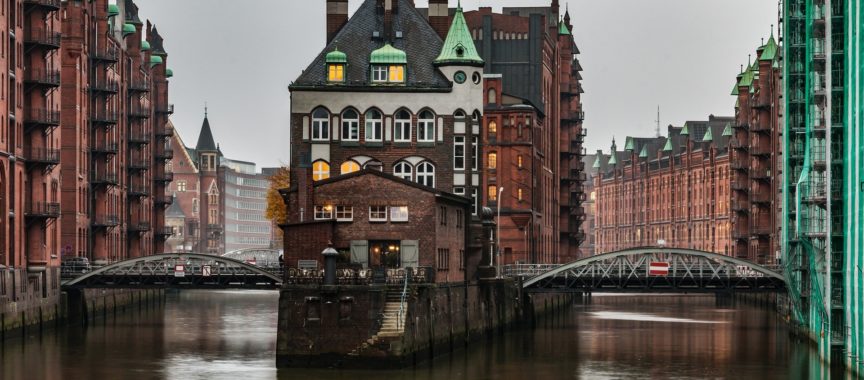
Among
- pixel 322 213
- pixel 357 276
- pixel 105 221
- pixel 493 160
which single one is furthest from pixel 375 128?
pixel 105 221

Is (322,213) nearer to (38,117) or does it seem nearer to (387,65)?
(387,65)

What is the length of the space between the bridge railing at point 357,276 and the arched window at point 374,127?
17.4 meters

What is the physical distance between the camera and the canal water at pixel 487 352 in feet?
235

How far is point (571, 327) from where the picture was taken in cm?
11138

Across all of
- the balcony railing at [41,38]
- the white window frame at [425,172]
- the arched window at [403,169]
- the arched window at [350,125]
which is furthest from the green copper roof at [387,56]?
the balcony railing at [41,38]

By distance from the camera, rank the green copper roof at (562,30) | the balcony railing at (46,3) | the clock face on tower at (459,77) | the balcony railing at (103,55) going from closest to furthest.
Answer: the clock face on tower at (459,77) → the balcony railing at (46,3) → the balcony railing at (103,55) → the green copper roof at (562,30)

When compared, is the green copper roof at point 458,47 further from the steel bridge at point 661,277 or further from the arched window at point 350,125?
the steel bridge at point 661,277

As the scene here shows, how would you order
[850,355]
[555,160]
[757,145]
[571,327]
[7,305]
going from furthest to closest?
[555,160] → [757,145] → [571,327] → [7,305] → [850,355]

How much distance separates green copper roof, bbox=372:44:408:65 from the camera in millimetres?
90938

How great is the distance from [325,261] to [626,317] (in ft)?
199

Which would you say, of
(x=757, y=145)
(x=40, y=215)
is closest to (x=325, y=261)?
(x=40, y=215)

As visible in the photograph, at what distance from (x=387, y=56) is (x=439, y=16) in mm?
11368

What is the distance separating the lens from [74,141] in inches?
4646

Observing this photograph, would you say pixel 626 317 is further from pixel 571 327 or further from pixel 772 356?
pixel 772 356
